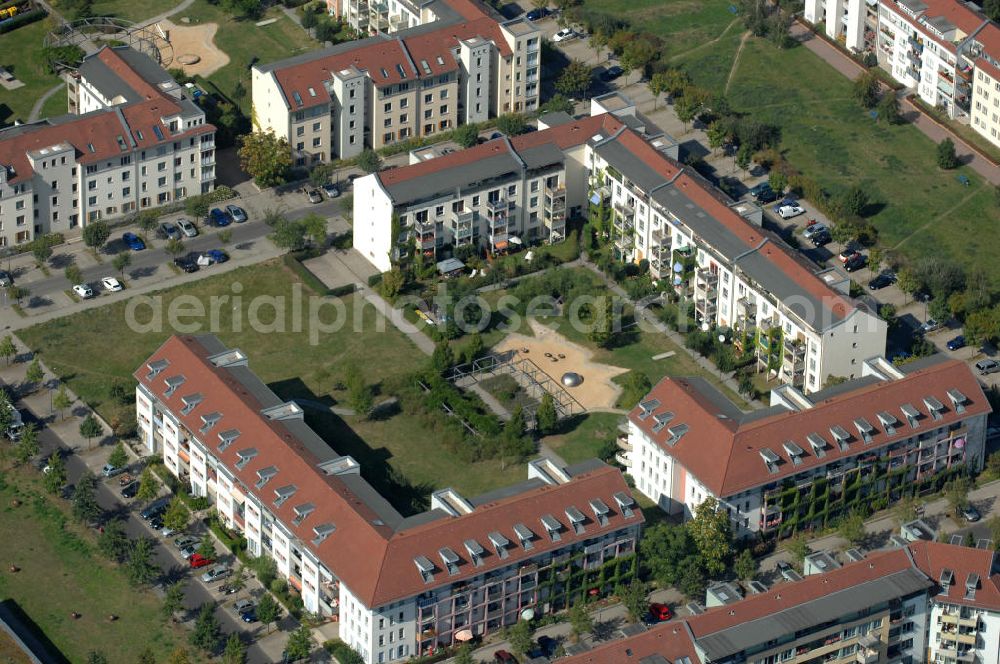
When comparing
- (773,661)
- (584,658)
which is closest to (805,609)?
(773,661)

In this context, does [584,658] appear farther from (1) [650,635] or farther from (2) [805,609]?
(2) [805,609]

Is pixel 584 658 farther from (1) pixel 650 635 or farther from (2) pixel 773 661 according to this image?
(2) pixel 773 661

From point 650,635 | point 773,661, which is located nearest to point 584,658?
point 650,635

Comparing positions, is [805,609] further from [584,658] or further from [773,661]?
[584,658]

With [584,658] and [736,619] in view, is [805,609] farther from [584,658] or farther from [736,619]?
[584,658]
